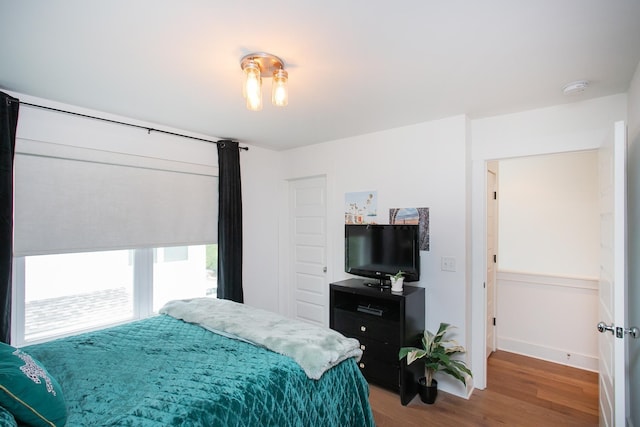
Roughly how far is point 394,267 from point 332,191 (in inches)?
46.2

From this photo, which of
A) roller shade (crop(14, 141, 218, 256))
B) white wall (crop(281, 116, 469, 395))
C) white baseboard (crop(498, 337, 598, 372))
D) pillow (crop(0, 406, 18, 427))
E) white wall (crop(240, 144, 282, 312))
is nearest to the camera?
pillow (crop(0, 406, 18, 427))

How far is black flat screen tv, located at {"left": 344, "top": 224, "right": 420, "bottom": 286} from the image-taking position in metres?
2.89

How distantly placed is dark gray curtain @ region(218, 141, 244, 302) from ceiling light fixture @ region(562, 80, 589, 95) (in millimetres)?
2942

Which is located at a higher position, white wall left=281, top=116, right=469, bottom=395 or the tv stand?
white wall left=281, top=116, right=469, bottom=395

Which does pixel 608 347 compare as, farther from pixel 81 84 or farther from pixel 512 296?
pixel 81 84

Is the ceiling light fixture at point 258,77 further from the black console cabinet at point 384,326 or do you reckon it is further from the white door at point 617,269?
the black console cabinet at point 384,326

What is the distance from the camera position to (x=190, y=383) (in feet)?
4.67

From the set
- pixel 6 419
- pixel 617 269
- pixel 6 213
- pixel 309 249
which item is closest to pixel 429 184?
pixel 617 269

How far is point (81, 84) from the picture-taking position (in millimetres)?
2178

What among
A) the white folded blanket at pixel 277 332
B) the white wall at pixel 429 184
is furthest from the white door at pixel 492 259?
the white folded blanket at pixel 277 332

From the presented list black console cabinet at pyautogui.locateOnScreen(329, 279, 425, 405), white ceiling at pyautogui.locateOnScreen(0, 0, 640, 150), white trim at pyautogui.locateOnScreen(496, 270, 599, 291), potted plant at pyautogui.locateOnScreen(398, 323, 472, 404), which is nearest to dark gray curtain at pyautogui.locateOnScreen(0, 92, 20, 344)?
white ceiling at pyautogui.locateOnScreen(0, 0, 640, 150)

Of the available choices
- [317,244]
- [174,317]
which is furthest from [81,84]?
[317,244]

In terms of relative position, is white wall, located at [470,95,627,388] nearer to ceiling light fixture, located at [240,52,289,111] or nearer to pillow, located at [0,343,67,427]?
ceiling light fixture, located at [240,52,289,111]

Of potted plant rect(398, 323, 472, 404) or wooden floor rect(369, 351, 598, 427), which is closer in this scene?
wooden floor rect(369, 351, 598, 427)
